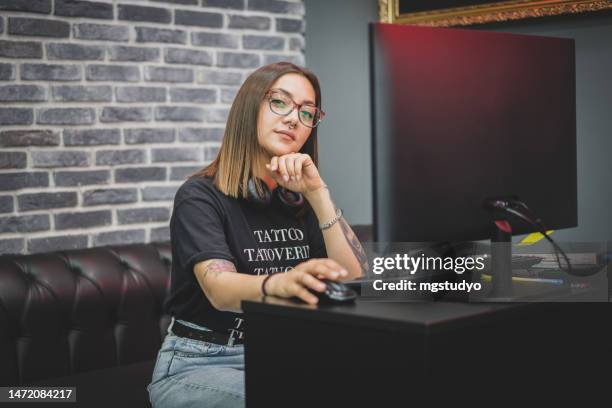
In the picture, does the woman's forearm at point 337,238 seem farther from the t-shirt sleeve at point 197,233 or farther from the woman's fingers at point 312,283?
the woman's fingers at point 312,283

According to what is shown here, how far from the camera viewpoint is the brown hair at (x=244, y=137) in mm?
1818

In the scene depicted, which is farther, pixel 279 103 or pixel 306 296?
pixel 279 103

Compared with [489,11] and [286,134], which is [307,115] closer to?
[286,134]

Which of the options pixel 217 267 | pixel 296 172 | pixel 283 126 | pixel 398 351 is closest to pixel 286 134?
pixel 283 126

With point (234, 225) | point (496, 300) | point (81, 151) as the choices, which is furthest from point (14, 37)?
point (496, 300)

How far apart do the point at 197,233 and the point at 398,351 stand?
65cm

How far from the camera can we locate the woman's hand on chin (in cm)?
162

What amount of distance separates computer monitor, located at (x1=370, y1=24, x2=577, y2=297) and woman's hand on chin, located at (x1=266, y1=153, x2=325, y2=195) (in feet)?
1.23

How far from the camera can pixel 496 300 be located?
4.45ft

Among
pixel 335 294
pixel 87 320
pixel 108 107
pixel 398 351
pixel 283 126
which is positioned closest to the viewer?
pixel 398 351

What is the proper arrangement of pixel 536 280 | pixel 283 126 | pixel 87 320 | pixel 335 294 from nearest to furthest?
pixel 335 294 < pixel 536 280 < pixel 283 126 < pixel 87 320

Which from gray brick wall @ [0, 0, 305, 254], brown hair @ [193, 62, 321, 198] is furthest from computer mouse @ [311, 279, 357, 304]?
gray brick wall @ [0, 0, 305, 254]

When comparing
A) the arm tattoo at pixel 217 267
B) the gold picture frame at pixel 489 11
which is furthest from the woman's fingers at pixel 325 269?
the gold picture frame at pixel 489 11

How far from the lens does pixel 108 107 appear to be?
2607 mm
